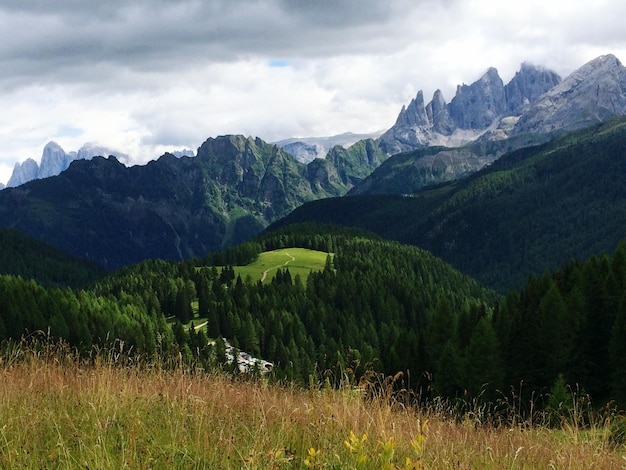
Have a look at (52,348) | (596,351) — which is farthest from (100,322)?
(52,348)

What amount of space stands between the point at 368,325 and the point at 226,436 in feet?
513

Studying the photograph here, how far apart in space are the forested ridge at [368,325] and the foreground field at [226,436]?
1695 mm

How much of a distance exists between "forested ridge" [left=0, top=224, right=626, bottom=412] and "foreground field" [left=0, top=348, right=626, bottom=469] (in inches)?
66.7

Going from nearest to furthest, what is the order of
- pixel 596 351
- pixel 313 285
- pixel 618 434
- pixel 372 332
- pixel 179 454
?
pixel 179 454 < pixel 618 434 < pixel 596 351 < pixel 372 332 < pixel 313 285

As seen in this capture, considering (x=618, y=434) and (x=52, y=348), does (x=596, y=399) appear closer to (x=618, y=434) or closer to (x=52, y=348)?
(x=618, y=434)

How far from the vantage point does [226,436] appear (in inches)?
317

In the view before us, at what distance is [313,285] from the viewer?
18462cm

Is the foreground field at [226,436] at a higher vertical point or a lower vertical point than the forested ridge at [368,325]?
higher

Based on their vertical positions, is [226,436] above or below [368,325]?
above

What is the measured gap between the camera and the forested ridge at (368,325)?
47.3 metres

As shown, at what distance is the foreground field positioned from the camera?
7.00m

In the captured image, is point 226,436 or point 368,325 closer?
point 226,436

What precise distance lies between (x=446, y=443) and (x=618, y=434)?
18.9ft

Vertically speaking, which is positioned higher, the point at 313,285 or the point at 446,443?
the point at 446,443
